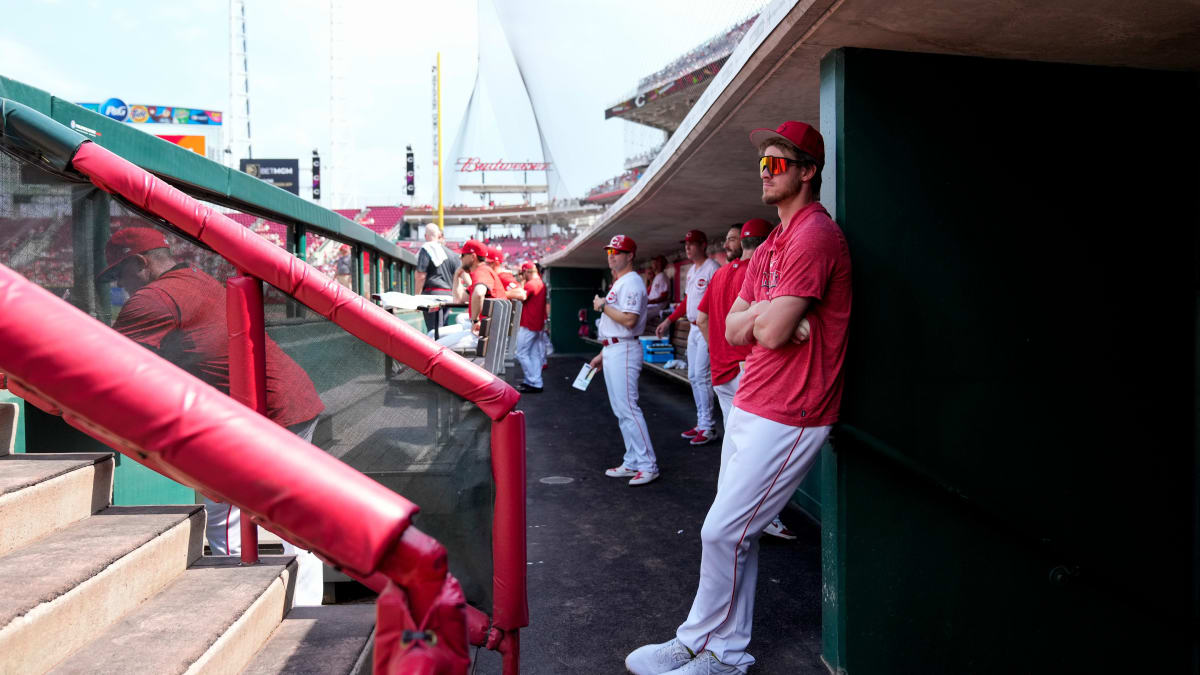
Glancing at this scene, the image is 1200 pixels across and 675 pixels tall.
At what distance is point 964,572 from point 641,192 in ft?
15.0

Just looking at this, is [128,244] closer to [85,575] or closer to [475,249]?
[85,575]

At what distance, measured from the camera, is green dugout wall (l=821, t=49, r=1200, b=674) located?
2.57m

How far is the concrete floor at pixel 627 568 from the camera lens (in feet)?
9.89

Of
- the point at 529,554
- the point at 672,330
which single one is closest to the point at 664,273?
the point at 672,330

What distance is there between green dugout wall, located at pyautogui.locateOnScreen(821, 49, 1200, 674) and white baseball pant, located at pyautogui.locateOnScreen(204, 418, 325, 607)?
6.48 feet

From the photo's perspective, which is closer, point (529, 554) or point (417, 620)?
point (417, 620)

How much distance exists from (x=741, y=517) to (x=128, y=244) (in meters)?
2.27

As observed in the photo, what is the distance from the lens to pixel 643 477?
566 cm

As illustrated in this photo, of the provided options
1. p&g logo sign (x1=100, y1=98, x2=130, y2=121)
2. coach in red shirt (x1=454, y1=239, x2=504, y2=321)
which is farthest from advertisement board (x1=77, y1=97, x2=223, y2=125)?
coach in red shirt (x1=454, y1=239, x2=504, y2=321)

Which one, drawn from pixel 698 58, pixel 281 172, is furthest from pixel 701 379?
pixel 281 172

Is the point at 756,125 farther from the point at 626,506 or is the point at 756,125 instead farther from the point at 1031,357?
the point at 626,506

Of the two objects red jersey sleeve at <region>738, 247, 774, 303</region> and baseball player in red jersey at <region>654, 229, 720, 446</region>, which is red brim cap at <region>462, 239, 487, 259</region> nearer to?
baseball player in red jersey at <region>654, 229, 720, 446</region>

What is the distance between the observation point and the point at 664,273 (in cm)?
1262

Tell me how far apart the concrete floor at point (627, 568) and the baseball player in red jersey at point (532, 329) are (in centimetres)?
404
